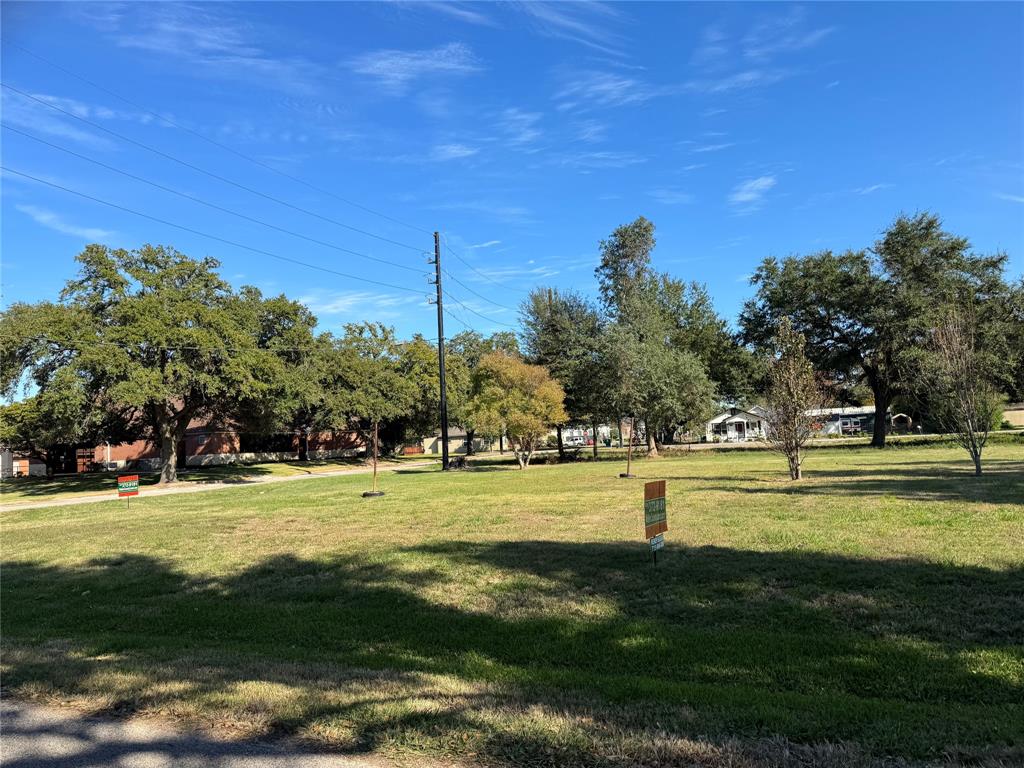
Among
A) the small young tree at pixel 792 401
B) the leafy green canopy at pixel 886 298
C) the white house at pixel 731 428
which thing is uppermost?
the leafy green canopy at pixel 886 298

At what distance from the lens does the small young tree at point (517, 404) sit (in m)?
36.3

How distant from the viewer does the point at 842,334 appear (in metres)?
42.1

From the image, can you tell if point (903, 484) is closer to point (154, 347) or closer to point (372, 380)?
point (154, 347)

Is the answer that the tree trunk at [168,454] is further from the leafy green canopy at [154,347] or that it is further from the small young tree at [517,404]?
the small young tree at [517,404]

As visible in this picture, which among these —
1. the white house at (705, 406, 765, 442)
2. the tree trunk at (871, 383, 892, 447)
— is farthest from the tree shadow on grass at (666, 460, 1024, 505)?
the white house at (705, 406, 765, 442)

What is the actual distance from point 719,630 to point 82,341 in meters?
30.6

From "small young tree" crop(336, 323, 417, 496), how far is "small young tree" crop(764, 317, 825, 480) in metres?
34.1

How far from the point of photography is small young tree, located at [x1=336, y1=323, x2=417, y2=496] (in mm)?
49656

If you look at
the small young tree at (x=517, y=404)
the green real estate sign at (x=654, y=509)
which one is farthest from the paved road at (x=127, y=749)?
the small young tree at (x=517, y=404)

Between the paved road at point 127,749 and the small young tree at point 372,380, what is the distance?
4485cm

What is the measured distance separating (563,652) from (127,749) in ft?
9.97

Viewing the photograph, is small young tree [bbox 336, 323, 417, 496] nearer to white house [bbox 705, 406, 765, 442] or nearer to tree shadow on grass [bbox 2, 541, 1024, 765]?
tree shadow on grass [bbox 2, 541, 1024, 765]

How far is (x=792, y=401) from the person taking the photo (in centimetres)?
1886

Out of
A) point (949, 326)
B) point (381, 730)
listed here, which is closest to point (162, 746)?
point (381, 730)
